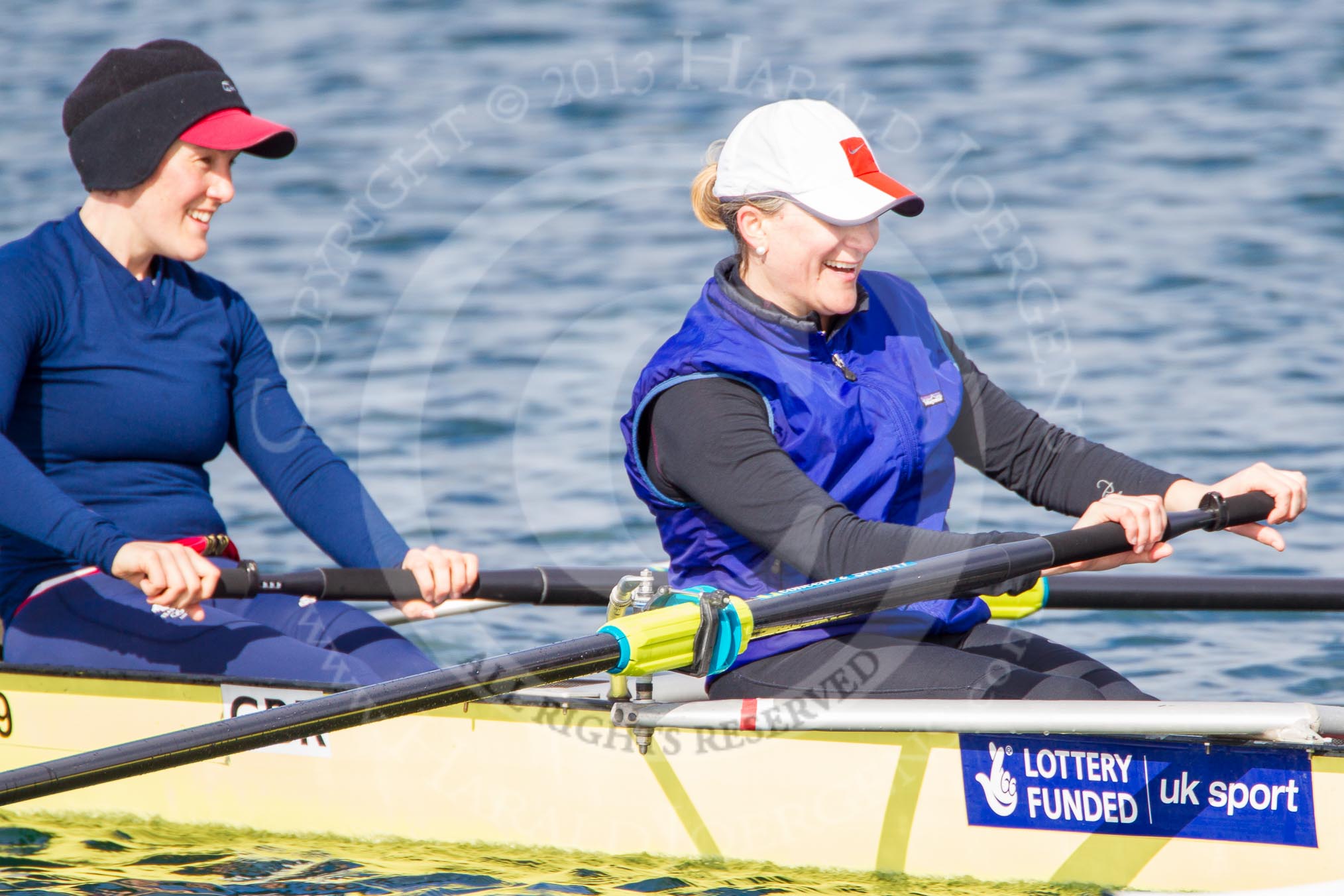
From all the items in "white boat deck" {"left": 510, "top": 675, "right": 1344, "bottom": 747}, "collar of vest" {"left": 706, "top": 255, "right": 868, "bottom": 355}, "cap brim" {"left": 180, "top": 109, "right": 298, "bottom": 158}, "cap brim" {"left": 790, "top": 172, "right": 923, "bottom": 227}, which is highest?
"cap brim" {"left": 180, "top": 109, "right": 298, "bottom": 158}

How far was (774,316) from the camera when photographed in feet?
9.75

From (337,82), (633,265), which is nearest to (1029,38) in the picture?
(633,265)

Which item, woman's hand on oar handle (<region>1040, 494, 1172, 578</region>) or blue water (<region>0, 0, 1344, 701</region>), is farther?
blue water (<region>0, 0, 1344, 701</region>)

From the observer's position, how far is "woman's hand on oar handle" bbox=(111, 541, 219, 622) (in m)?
3.27

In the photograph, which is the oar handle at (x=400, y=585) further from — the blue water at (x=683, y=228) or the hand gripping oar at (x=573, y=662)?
the blue water at (x=683, y=228)

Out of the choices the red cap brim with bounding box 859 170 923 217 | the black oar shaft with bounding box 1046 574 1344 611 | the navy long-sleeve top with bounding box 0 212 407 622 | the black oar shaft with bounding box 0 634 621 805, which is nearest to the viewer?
the black oar shaft with bounding box 0 634 621 805

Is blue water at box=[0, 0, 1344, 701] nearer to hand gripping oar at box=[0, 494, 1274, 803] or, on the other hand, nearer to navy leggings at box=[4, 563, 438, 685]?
navy leggings at box=[4, 563, 438, 685]

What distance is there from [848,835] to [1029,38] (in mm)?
10743

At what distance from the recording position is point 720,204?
10.2 ft

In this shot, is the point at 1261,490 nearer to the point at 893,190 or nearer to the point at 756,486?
the point at 893,190

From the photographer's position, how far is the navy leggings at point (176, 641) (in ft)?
11.5

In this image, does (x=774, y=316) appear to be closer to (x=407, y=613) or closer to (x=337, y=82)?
(x=407, y=613)

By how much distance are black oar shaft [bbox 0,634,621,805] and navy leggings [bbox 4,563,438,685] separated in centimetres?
60

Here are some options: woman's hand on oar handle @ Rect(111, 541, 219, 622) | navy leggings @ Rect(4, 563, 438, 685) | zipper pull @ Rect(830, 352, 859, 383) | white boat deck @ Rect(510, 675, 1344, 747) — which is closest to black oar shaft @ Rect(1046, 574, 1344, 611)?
white boat deck @ Rect(510, 675, 1344, 747)
